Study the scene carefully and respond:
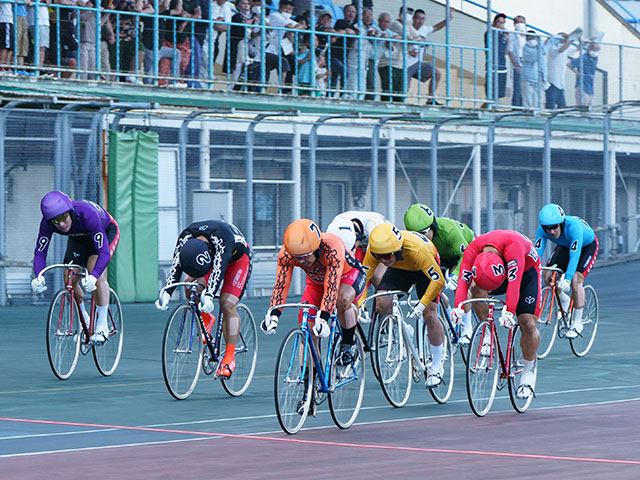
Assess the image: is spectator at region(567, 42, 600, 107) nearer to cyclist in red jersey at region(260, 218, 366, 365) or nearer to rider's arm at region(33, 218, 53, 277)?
rider's arm at region(33, 218, 53, 277)

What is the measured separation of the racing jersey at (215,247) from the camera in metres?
10.1

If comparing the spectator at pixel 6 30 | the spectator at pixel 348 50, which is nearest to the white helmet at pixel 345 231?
the spectator at pixel 6 30

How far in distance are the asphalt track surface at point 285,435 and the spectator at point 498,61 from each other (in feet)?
38.0

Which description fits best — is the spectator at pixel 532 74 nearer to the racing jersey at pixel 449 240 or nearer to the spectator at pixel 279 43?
the spectator at pixel 279 43

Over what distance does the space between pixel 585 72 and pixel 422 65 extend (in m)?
3.04

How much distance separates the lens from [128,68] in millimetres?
20172

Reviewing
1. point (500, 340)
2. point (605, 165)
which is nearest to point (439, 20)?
point (605, 165)

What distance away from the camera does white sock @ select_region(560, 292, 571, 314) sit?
13875 millimetres

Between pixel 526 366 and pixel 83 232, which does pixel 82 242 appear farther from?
pixel 526 366

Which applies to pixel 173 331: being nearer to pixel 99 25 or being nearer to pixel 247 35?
pixel 99 25

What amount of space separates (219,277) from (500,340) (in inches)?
85.3

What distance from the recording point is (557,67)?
953 inches

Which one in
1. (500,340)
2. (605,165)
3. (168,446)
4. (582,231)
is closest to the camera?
(168,446)

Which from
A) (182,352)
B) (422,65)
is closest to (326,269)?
(182,352)
